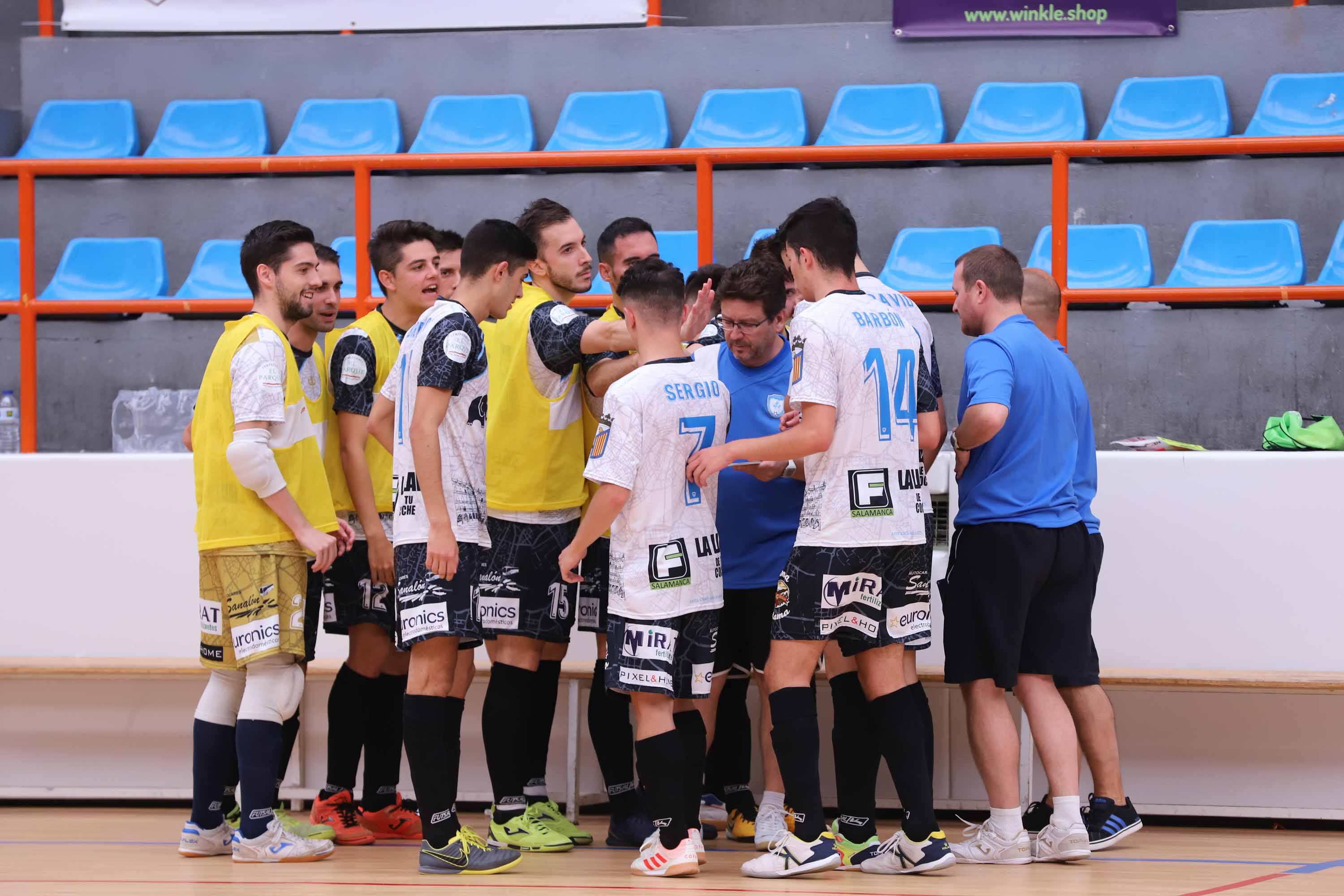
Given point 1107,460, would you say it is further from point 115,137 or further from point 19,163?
point 115,137

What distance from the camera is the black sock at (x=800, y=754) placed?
3.00 metres

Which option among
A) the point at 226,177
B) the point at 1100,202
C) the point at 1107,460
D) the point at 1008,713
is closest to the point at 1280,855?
the point at 1008,713

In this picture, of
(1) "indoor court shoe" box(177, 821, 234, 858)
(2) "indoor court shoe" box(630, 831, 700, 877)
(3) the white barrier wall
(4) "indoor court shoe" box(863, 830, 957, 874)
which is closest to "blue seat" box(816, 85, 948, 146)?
(3) the white barrier wall

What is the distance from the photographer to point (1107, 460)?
3961mm

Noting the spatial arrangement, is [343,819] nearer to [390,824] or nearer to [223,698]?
[390,824]

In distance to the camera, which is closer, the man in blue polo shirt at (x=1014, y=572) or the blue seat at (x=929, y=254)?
the man in blue polo shirt at (x=1014, y=572)

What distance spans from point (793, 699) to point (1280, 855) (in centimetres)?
143

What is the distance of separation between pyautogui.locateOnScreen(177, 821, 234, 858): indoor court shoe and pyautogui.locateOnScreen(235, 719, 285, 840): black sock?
0.10 metres

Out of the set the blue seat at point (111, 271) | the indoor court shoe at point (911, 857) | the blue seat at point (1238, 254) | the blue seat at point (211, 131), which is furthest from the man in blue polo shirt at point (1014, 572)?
the blue seat at point (211, 131)

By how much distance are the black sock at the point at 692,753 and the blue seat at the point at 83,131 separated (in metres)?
5.92

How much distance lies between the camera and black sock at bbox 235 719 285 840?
10.5 ft

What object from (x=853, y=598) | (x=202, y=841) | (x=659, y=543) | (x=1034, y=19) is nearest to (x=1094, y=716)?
(x=853, y=598)

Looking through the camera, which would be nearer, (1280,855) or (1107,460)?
(1280,855)

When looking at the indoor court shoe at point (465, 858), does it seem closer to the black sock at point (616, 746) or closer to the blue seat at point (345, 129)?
the black sock at point (616, 746)
